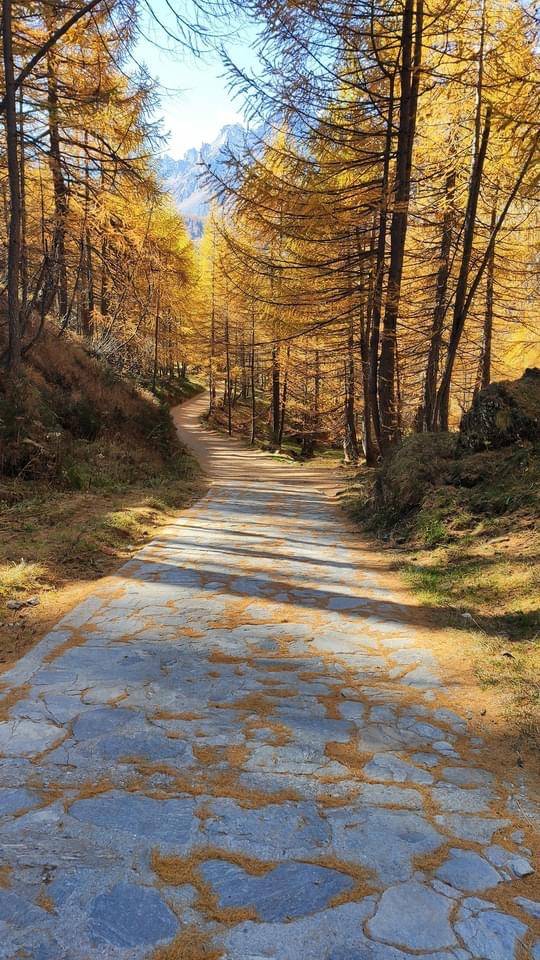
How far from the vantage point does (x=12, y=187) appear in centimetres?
857

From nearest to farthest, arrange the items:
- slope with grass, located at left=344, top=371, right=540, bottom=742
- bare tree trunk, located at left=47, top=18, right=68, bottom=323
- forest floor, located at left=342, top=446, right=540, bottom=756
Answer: forest floor, located at left=342, top=446, right=540, bottom=756
slope with grass, located at left=344, top=371, right=540, bottom=742
bare tree trunk, located at left=47, top=18, right=68, bottom=323

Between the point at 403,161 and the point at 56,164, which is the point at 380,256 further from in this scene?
the point at 56,164

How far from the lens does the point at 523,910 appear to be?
6.30 feet

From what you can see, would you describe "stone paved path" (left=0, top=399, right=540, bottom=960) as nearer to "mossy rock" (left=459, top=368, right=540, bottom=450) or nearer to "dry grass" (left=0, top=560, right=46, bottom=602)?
"dry grass" (left=0, top=560, right=46, bottom=602)

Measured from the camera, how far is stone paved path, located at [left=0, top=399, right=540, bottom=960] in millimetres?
1810

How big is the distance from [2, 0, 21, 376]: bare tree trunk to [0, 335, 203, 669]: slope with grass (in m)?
0.62

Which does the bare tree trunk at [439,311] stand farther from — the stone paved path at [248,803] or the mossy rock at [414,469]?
the stone paved path at [248,803]

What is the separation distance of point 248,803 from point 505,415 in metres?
6.58

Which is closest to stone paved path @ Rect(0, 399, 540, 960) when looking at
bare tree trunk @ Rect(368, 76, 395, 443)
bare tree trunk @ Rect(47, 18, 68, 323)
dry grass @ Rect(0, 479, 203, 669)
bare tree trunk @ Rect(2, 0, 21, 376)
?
dry grass @ Rect(0, 479, 203, 669)

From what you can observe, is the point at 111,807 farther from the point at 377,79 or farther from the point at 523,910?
the point at 377,79

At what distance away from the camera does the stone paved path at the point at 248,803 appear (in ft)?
5.94


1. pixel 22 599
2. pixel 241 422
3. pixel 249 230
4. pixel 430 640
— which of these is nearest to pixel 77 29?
pixel 249 230

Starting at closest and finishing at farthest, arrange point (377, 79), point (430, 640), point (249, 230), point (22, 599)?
point (430, 640) → point (22, 599) → point (377, 79) → point (249, 230)

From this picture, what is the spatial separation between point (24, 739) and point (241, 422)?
3652cm
